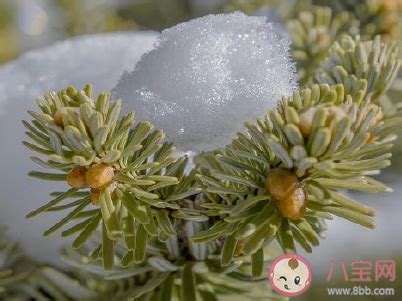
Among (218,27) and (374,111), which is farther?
(218,27)

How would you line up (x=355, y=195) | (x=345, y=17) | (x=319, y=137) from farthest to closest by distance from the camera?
(x=355, y=195), (x=345, y=17), (x=319, y=137)

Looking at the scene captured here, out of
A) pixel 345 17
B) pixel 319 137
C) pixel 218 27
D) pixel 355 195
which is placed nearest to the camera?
pixel 319 137

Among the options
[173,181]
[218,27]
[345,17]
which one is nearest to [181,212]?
[173,181]

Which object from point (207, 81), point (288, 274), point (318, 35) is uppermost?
point (318, 35)

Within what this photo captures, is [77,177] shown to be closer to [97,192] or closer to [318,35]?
[97,192]

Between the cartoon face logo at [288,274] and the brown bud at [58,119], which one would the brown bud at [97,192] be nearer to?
the brown bud at [58,119]

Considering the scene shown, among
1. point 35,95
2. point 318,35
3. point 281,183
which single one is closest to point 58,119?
point 281,183

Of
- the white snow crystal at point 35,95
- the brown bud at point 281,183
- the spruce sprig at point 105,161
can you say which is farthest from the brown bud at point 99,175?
the white snow crystal at point 35,95

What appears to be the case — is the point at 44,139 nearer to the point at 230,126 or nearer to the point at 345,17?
the point at 230,126
